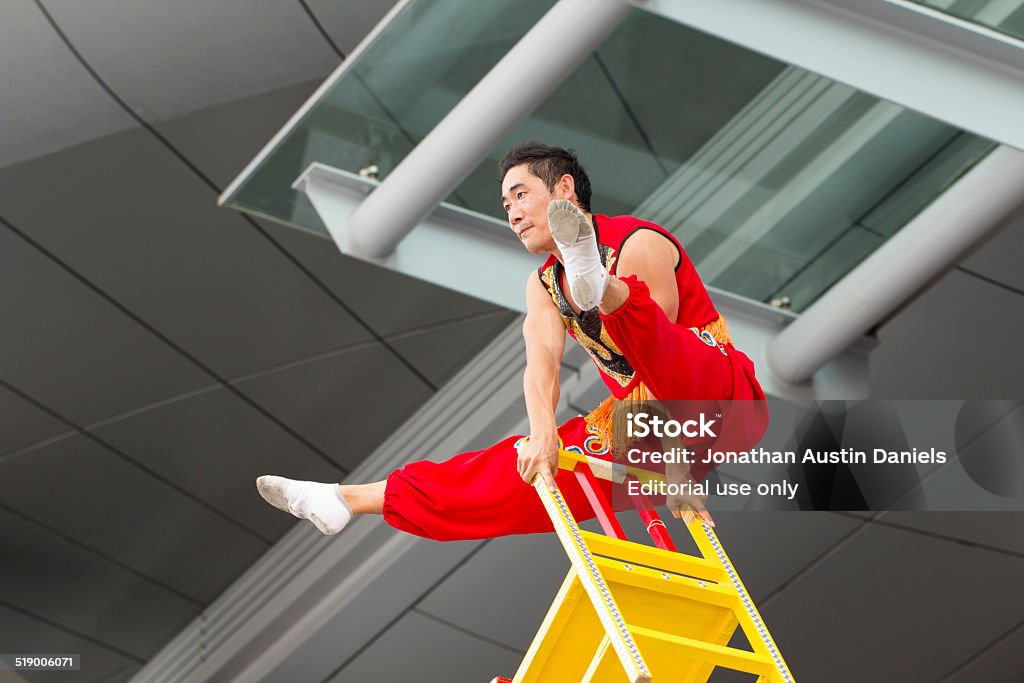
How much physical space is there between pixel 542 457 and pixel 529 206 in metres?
0.57

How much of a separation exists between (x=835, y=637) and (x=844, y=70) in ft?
14.2

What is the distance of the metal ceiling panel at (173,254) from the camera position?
18.7ft

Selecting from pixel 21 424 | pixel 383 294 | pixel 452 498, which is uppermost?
pixel 383 294

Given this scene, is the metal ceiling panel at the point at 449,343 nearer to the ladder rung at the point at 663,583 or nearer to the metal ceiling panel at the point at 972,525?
the metal ceiling panel at the point at 972,525

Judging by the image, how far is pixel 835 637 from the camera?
6902mm

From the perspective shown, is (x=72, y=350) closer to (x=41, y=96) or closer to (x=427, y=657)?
(x=41, y=96)

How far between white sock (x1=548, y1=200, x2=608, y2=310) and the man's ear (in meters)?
0.45

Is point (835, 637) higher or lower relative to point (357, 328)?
lower

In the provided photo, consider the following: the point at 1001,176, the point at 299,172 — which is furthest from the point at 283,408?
the point at 1001,176

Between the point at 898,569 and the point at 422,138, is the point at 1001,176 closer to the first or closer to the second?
the point at 422,138

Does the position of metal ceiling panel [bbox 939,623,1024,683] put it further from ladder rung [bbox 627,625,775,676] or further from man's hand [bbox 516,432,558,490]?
man's hand [bbox 516,432,558,490]

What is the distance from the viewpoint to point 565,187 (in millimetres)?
2832

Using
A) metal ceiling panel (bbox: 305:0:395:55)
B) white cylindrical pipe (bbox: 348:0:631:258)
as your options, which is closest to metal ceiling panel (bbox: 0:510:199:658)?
metal ceiling panel (bbox: 305:0:395:55)

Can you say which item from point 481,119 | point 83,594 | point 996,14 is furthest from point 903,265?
point 83,594
